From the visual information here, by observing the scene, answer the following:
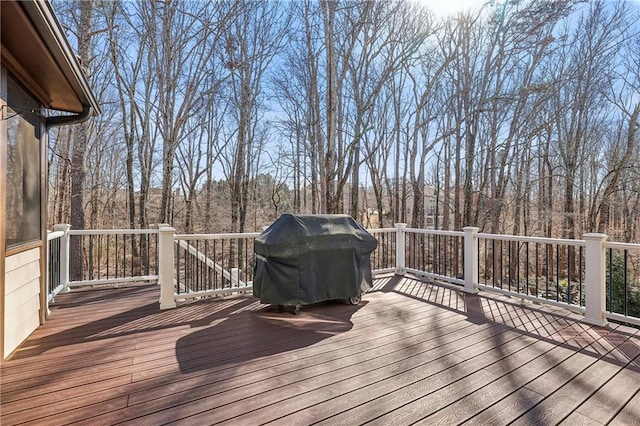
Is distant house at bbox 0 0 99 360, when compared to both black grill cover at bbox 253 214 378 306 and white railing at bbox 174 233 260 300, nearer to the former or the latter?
white railing at bbox 174 233 260 300

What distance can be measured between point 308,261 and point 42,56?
2.92 meters

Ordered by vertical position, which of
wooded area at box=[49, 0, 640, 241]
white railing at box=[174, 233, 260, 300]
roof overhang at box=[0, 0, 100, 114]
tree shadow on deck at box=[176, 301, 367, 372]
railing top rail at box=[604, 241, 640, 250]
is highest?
wooded area at box=[49, 0, 640, 241]

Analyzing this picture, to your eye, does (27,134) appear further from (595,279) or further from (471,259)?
(595,279)

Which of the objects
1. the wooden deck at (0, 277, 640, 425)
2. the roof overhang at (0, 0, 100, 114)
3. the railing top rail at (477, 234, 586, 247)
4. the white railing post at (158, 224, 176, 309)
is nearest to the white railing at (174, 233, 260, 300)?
the white railing post at (158, 224, 176, 309)

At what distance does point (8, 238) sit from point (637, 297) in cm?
840

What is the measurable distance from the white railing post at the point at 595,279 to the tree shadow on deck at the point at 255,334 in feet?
7.98

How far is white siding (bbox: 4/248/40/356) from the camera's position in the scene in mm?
2570

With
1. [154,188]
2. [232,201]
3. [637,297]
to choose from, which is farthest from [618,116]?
[154,188]

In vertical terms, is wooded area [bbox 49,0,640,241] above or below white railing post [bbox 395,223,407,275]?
above

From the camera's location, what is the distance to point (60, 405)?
6.26 ft

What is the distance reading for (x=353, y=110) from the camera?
11305 millimetres

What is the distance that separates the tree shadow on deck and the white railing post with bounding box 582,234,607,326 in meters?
2.43

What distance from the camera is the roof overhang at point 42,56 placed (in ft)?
5.96

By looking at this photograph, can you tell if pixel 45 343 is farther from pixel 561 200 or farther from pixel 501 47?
pixel 561 200
